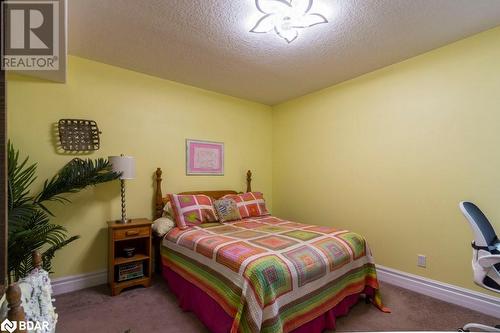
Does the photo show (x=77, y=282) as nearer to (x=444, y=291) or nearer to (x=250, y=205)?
(x=250, y=205)

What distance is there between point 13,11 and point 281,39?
205 centimetres

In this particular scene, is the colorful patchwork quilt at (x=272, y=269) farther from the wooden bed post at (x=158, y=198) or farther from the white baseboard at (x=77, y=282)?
the white baseboard at (x=77, y=282)

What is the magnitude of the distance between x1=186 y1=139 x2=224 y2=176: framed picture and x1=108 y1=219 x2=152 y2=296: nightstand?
1.02 meters

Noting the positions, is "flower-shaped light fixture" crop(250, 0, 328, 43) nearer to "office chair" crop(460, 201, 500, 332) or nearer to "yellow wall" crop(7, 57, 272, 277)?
"yellow wall" crop(7, 57, 272, 277)

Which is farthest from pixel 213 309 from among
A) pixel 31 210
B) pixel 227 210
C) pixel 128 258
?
pixel 31 210

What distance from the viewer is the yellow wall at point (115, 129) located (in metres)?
2.45

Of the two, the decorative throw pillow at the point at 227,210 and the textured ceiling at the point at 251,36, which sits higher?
the textured ceiling at the point at 251,36

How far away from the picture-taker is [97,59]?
270cm

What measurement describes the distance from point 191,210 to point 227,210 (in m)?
0.46

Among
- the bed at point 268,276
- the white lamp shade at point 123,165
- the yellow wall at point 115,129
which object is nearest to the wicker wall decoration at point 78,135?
the yellow wall at point 115,129

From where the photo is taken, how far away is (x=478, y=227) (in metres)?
1.73

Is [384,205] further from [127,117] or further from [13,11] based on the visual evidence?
[13,11]

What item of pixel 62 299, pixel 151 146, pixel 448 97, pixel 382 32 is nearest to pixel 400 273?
pixel 448 97

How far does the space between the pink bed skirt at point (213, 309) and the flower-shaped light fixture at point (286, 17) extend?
2.20 meters
